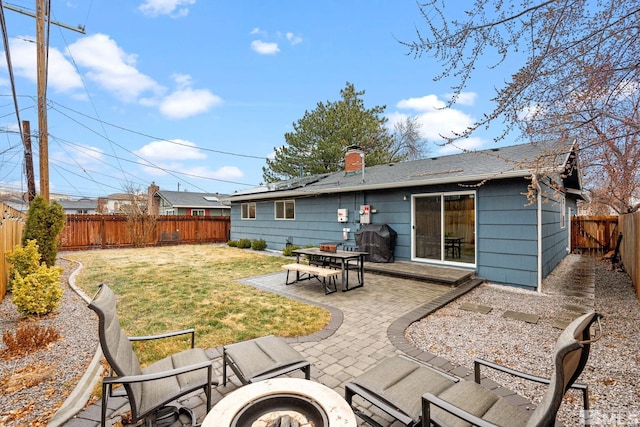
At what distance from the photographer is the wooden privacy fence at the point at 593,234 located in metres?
11.2

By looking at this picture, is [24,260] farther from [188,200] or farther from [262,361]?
[188,200]

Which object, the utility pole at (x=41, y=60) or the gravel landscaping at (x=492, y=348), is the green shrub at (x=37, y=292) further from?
the utility pole at (x=41, y=60)

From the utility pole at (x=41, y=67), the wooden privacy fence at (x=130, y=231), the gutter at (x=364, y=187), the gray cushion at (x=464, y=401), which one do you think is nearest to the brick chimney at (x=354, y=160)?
the gutter at (x=364, y=187)

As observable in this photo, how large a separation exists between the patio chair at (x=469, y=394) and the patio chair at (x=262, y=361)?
0.52 metres

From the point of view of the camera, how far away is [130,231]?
47.2 ft

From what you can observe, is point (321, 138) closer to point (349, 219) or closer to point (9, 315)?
point (349, 219)

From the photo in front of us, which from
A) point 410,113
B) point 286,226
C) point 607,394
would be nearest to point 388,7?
point 607,394

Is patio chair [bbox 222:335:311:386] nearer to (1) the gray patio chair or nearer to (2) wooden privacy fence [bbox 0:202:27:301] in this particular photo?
(1) the gray patio chair

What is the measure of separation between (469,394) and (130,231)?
636 inches

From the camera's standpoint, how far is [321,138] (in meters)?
19.3

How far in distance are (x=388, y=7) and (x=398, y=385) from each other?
15.1 feet

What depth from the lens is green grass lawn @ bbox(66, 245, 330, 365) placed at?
12.5ft

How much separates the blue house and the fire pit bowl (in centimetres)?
386

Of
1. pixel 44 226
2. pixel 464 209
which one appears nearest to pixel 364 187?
pixel 464 209
